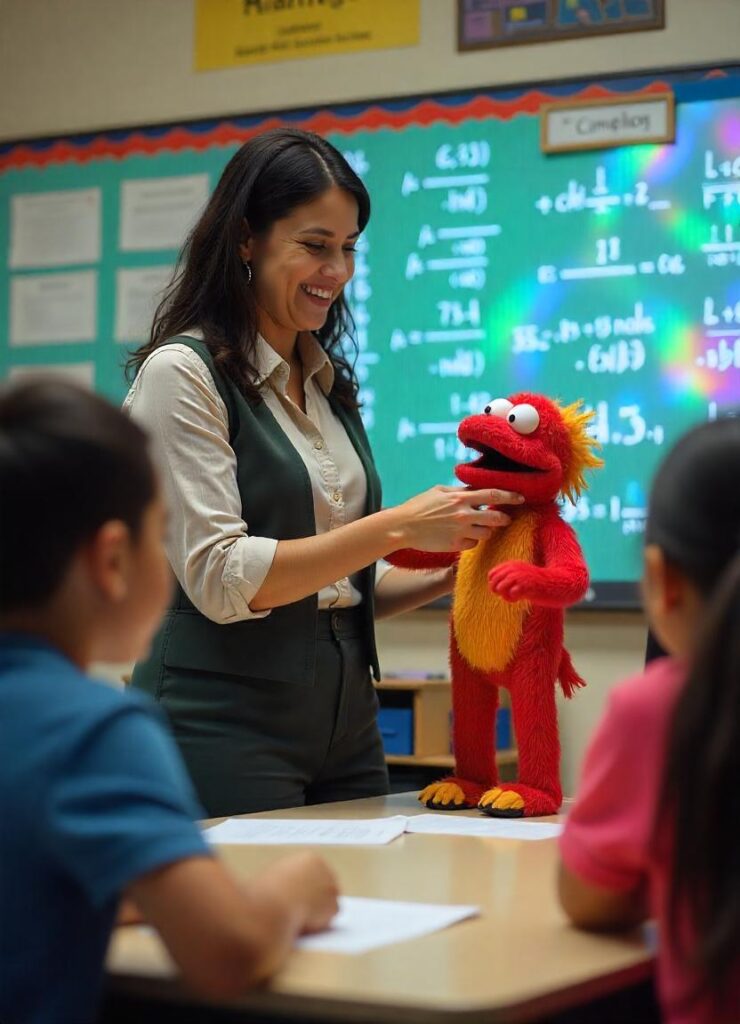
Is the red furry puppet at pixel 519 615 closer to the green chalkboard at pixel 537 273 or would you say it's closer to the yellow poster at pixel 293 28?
the green chalkboard at pixel 537 273

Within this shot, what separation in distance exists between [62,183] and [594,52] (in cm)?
160

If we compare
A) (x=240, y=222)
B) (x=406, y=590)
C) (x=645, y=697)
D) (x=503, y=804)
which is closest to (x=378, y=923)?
(x=645, y=697)

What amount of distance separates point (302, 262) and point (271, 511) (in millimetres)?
367

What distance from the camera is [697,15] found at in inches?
129

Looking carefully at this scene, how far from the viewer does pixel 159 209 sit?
151 inches

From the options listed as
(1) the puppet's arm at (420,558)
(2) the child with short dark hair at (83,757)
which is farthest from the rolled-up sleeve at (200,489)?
(2) the child with short dark hair at (83,757)

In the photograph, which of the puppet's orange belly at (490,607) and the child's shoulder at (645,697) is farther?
the puppet's orange belly at (490,607)

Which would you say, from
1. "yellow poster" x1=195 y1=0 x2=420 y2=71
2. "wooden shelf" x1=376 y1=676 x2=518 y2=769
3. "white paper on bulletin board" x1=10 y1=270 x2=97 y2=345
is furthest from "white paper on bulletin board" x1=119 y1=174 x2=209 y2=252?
"wooden shelf" x1=376 y1=676 x2=518 y2=769

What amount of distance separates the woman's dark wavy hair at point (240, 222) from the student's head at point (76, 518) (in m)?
0.90

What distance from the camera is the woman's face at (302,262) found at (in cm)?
189

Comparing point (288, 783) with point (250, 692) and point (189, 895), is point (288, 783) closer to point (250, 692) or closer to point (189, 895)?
point (250, 692)

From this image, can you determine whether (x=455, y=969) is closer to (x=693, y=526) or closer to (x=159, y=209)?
(x=693, y=526)

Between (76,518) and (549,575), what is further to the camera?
(549,575)

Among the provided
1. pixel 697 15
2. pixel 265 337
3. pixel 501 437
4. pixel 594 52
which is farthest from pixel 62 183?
pixel 501 437
